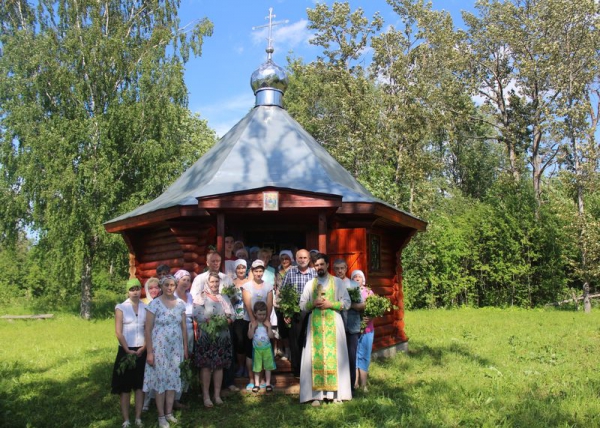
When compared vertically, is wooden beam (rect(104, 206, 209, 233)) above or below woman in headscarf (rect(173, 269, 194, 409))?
above

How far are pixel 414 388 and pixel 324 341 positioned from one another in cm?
180

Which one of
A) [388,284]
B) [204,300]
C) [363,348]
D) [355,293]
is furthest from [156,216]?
[388,284]

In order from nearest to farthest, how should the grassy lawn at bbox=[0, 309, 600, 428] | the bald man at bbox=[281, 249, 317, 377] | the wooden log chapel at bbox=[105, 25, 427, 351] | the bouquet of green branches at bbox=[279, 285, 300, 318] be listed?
the grassy lawn at bbox=[0, 309, 600, 428] → the bouquet of green branches at bbox=[279, 285, 300, 318] → the bald man at bbox=[281, 249, 317, 377] → the wooden log chapel at bbox=[105, 25, 427, 351]

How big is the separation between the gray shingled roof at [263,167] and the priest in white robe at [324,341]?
206 cm

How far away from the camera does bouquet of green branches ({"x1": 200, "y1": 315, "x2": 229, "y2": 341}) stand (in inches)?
247

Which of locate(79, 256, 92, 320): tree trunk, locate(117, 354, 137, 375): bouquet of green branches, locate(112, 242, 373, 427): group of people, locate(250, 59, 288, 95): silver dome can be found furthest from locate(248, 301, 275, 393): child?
locate(79, 256, 92, 320): tree trunk

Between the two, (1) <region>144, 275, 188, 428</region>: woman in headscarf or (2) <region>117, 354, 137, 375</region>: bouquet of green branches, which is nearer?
(2) <region>117, 354, 137, 375</region>: bouquet of green branches

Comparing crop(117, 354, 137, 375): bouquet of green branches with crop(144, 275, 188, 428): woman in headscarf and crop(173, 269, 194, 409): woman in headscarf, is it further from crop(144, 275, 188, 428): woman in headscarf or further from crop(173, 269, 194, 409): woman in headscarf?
crop(173, 269, 194, 409): woman in headscarf

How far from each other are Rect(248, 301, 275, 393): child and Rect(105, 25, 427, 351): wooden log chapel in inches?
52.9

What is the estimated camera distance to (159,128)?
1912 cm

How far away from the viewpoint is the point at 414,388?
731cm

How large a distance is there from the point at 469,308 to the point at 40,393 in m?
16.4

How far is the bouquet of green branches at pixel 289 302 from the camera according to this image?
21.5ft

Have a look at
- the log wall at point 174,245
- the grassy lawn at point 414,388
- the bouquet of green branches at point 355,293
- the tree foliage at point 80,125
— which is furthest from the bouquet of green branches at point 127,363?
the tree foliage at point 80,125
